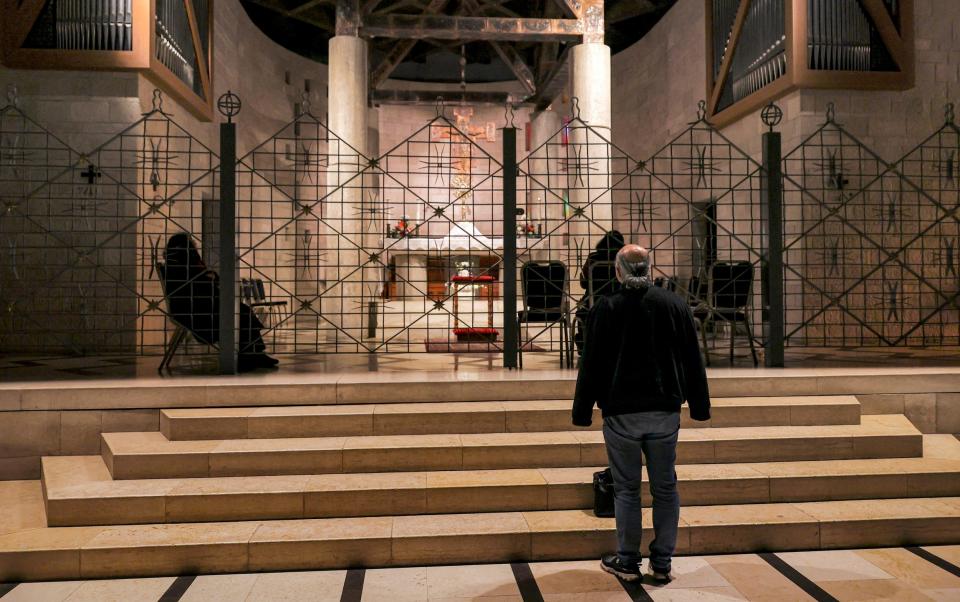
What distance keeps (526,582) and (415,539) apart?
0.59 m

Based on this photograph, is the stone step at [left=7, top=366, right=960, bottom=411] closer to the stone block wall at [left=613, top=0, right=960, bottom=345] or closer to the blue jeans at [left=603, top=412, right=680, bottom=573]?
the blue jeans at [left=603, top=412, right=680, bottom=573]

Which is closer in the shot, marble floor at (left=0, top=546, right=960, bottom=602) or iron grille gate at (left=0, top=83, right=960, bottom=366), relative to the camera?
marble floor at (left=0, top=546, right=960, bottom=602)

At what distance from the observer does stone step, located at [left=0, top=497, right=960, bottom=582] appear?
351 centimetres

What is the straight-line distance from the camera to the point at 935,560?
363 centimetres

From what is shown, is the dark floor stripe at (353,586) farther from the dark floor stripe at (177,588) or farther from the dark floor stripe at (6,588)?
the dark floor stripe at (6,588)

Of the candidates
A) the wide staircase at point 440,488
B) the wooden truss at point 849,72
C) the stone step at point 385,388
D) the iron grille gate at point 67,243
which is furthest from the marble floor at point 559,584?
the wooden truss at point 849,72

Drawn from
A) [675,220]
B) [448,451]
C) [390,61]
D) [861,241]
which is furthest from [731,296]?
[390,61]

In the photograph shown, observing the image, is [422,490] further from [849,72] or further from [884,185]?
[884,185]

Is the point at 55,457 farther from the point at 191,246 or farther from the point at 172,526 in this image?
the point at 191,246

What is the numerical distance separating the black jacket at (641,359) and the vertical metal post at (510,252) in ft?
7.53

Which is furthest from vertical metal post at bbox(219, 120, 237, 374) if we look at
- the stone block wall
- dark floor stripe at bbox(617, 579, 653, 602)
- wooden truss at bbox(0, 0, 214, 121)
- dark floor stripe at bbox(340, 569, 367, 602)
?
the stone block wall

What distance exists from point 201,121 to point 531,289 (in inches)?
237

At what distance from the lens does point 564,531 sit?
368 centimetres

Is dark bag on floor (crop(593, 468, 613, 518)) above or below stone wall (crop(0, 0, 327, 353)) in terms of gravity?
below
